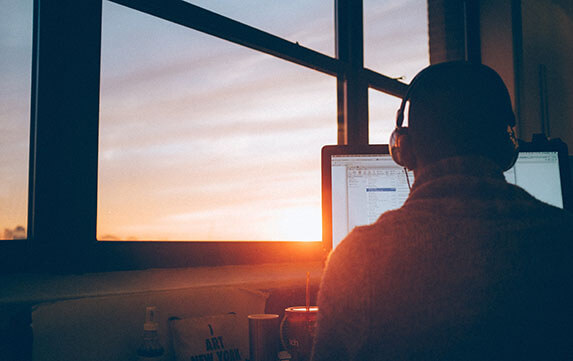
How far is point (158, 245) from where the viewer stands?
1382mm

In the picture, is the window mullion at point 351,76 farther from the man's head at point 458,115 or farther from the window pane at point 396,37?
the man's head at point 458,115

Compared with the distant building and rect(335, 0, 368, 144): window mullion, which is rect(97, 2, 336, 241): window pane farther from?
the distant building

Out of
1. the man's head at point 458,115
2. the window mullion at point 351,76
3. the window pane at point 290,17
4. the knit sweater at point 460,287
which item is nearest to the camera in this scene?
the knit sweater at point 460,287

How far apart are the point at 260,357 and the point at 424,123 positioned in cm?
70

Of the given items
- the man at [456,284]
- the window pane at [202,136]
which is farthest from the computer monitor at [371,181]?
the man at [456,284]

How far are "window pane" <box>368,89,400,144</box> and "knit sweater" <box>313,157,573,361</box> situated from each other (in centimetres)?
173

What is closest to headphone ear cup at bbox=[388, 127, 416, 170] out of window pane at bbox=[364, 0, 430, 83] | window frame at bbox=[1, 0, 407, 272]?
window frame at bbox=[1, 0, 407, 272]

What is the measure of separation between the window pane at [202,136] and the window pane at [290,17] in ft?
→ 0.40

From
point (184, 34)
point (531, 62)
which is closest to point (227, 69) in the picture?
point (184, 34)

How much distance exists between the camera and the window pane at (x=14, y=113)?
1.13m

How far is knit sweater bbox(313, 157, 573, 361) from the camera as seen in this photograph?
21.9 inches

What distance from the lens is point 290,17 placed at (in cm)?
202

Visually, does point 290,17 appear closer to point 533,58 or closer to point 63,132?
point 63,132

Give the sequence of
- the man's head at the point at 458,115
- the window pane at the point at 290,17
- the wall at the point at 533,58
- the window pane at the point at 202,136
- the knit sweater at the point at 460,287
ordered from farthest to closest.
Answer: the wall at the point at 533,58, the window pane at the point at 290,17, the window pane at the point at 202,136, the man's head at the point at 458,115, the knit sweater at the point at 460,287
